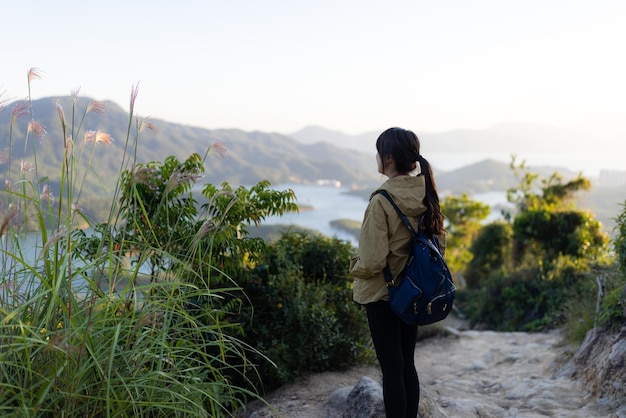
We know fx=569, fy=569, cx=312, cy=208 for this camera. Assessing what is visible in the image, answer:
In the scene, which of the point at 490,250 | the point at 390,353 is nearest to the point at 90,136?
the point at 390,353

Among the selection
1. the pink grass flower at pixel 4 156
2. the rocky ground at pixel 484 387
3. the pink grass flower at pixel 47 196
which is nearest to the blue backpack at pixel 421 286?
the rocky ground at pixel 484 387

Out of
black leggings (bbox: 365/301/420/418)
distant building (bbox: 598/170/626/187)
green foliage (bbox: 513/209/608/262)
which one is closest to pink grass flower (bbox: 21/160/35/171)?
black leggings (bbox: 365/301/420/418)

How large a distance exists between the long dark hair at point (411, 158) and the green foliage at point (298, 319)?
185cm

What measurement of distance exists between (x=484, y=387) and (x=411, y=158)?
10.5 feet

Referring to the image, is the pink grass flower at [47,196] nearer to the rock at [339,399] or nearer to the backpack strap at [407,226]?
the backpack strap at [407,226]

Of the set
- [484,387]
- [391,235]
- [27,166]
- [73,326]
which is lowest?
[484,387]

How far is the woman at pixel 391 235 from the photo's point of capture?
279 centimetres

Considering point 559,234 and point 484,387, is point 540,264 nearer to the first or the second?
point 559,234

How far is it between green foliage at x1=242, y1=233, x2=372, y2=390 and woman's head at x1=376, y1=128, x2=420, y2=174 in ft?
6.45

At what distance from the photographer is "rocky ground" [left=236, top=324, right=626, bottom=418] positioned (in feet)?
13.0

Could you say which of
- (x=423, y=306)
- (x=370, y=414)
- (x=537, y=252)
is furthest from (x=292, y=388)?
(x=537, y=252)

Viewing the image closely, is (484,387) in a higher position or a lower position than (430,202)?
lower

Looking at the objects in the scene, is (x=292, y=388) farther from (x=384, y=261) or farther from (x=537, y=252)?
(x=537, y=252)

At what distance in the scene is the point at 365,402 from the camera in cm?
351
